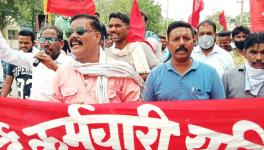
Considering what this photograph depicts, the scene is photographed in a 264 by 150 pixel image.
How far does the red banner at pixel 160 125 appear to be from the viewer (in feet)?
12.2

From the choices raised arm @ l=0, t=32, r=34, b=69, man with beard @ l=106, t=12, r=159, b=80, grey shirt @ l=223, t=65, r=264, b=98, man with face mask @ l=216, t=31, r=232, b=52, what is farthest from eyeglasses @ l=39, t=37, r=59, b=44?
man with face mask @ l=216, t=31, r=232, b=52

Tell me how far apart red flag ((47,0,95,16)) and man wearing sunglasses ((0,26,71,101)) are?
4.51 ft

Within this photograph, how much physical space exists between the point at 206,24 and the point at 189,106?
2351 mm

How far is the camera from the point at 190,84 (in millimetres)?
3857

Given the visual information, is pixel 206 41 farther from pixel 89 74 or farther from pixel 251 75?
pixel 89 74

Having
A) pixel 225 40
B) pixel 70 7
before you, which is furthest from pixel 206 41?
pixel 70 7

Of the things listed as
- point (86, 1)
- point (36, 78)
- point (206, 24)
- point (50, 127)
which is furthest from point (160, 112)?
point (86, 1)

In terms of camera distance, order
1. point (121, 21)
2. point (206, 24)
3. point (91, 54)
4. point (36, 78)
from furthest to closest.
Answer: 1. point (206, 24)
2. point (121, 21)
3. point (36, 78)
4. point (91, 54)

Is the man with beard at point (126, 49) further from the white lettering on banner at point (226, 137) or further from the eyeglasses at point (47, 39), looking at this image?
the white lettering on banner at point (226, 137)

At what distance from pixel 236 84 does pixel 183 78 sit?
477mm

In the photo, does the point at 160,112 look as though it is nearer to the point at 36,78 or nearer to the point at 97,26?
the point at 97,26

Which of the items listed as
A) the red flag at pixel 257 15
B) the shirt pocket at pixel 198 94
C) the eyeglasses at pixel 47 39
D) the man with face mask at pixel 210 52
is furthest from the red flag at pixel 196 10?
the shirt pocket at pixel 198 94

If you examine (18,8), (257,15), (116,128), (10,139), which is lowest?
(10,139)

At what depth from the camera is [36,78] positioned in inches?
173
